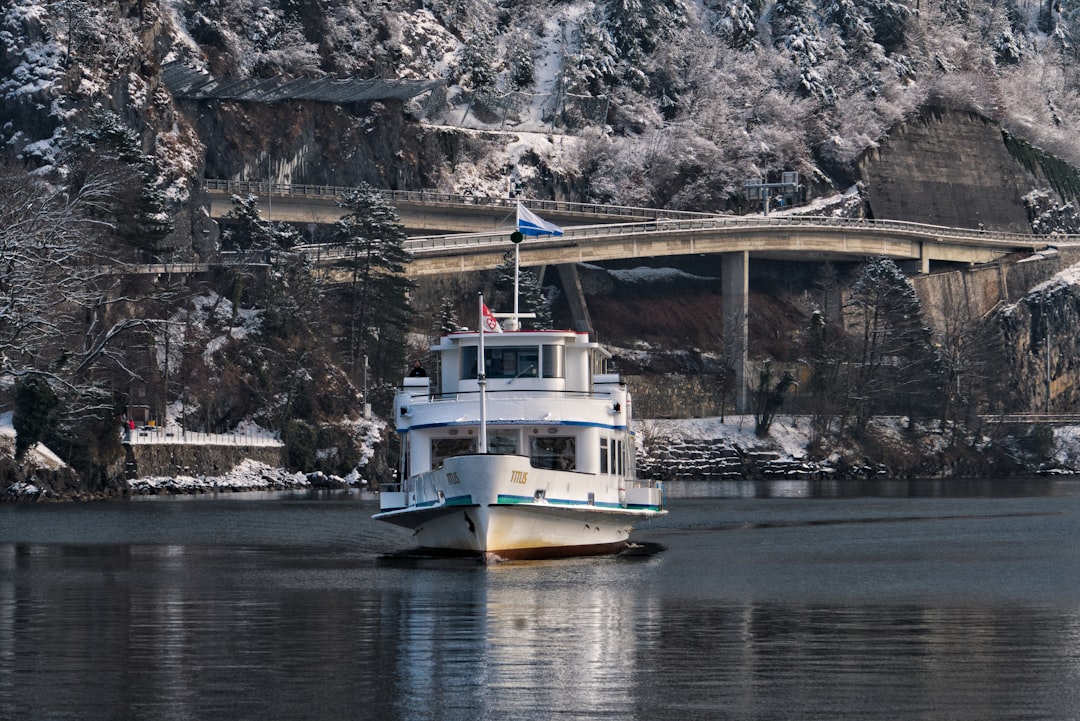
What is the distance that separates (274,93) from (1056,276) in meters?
77.8

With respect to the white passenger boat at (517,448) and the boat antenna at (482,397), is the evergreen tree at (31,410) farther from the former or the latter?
the boat antenna at (482,397)

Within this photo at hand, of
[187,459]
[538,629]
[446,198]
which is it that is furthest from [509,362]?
[446,198]

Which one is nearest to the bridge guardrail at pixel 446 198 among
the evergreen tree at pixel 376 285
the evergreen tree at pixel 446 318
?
the evergreen tree at pixel 446 318

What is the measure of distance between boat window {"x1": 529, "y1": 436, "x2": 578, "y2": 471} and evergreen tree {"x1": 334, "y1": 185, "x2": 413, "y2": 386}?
79373 millimetres

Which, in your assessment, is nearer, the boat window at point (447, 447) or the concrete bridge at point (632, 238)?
the boat window at point (447, 447)

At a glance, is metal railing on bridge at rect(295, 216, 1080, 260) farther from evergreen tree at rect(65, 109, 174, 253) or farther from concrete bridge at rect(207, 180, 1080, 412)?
evergreen tree at rect(65, 109, 174, 253)

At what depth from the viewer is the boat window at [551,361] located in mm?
59531

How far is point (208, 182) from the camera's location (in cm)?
16088

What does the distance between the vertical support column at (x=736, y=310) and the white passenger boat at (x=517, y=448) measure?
103m

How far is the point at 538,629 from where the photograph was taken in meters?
37.5

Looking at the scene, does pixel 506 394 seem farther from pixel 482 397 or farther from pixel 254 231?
pixel 254 231

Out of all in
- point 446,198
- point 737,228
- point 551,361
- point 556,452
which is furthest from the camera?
point 446,198

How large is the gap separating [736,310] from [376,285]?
4266cm

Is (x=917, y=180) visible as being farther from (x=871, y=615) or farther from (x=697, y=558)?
(x=871, y=615)
